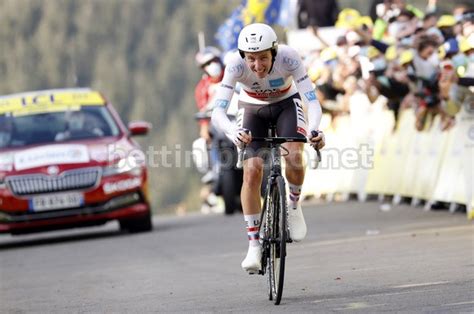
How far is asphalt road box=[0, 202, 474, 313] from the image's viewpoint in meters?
10.6

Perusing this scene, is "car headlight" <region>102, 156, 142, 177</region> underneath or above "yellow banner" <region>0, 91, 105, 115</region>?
underneath

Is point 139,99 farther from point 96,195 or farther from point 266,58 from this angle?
point 266,58

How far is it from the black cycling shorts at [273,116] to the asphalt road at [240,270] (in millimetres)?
1232

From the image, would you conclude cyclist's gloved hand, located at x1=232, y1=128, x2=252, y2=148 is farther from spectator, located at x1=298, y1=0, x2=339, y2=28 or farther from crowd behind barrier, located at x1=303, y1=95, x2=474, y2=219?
spectator, located at x1=298, y1=0, x2=339, y2=28

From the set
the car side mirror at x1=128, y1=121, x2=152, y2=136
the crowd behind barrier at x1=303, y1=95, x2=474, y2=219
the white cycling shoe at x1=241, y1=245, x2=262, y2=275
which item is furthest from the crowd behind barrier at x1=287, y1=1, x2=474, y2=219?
the white cycling shoe at x1=241, y1=245, x2=262, y2=275

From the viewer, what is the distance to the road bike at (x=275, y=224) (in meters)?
10.6

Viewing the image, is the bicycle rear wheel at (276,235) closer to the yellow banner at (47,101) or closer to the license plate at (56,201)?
the license plate at (56,201)

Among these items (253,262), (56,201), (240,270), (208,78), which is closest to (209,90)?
(208,78)

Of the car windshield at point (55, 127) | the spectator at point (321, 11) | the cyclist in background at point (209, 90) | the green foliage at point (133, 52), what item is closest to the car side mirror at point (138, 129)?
the car windshield at point (55, 127)

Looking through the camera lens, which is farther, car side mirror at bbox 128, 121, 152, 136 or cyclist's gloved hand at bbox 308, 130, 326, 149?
car side mirror at bbox 128, 121, 152, 136

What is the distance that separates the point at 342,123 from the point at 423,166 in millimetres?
4314

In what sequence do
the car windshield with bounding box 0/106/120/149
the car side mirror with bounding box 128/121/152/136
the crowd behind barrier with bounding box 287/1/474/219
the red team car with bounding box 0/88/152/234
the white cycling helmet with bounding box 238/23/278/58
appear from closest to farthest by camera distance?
the white cycling helmet with bounding box 238/23/278/58, the crowd behind barrier with bounding box 287/1/474/219, the red team car with bounding box 0/88/152/234, the car windshield with bounding box 0/106/120/149, the car side mirror with bounding box 128/121/152/136

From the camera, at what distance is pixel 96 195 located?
18.4 metres

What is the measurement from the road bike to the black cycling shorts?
10.9 inches
